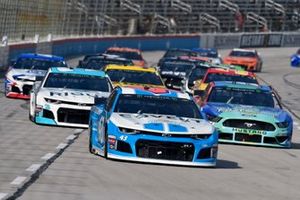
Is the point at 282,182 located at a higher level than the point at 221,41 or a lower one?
higher

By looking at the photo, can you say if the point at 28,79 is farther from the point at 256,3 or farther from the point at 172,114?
the point at 256,3

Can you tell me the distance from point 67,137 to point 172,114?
9.46ft

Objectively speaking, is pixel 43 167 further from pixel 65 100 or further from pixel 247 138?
pixel 65 100

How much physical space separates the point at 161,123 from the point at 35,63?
1432 centimetres

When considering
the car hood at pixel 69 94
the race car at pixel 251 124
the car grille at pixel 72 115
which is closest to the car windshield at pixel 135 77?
the car hood at pixel 69 94

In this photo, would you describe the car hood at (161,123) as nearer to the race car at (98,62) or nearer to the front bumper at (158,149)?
the front bumper at (158,149)

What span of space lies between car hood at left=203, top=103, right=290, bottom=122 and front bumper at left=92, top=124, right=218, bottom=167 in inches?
161

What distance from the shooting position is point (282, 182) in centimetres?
1373

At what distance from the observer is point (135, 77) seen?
25.5 m

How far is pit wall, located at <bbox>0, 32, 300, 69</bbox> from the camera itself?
158 ft

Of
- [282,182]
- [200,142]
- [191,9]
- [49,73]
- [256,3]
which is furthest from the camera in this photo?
[256,3]

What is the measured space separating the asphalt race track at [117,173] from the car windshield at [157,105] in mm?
866

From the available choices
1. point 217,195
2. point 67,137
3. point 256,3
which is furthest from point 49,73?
point 256,3

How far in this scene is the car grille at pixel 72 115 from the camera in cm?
1969
